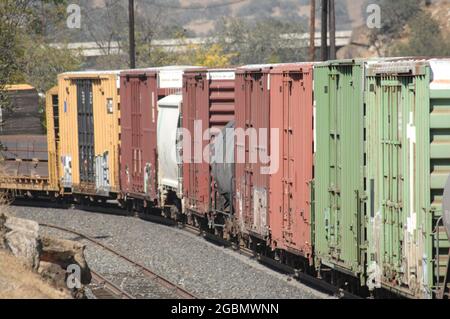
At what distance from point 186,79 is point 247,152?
4871mm

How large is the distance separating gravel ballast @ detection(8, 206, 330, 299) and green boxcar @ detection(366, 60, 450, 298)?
3.45 m

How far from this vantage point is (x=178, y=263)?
69.8 ft

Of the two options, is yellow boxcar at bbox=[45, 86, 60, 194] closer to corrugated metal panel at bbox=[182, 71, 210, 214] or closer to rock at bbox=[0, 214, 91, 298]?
corrugated metal panel at bbox=[182, 71, 210, 214]

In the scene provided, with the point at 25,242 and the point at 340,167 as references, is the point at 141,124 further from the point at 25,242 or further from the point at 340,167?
the point at 340,167

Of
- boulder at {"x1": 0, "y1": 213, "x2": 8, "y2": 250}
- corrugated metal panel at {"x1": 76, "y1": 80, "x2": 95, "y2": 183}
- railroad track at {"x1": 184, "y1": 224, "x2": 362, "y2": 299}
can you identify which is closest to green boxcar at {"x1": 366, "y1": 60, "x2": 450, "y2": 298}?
railroad track at {"x1": 184, "y1": 224, "x2": 362, "y2": 299}

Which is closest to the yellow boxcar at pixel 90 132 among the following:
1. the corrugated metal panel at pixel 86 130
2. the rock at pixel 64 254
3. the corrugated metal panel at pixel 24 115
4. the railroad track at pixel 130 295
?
the corrugated metal panel at pixel 86 130

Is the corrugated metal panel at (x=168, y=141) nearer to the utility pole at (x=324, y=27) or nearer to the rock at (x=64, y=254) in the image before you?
the utility pole at (x=324, y=27)

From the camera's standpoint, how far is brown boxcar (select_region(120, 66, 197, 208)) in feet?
88.1

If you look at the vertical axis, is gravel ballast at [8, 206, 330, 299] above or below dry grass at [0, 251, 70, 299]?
below

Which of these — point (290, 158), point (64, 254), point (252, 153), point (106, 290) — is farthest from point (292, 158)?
point (64, 254)

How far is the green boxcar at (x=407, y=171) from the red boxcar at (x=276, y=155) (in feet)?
9.55

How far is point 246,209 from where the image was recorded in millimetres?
21062
